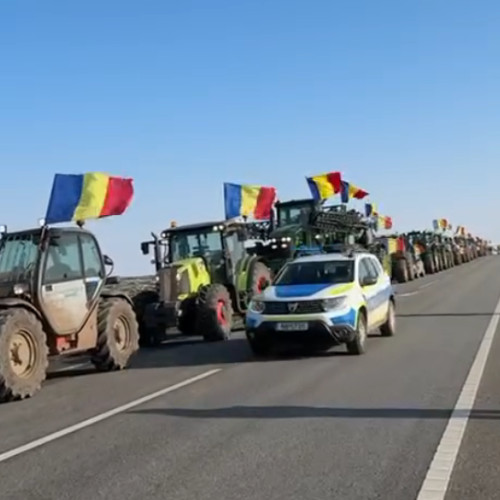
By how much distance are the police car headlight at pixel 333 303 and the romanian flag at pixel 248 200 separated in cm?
972

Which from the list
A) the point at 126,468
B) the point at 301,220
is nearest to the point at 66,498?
the point at 126,468

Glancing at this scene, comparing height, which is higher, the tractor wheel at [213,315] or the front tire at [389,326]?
the tractor wheel at [213,315]

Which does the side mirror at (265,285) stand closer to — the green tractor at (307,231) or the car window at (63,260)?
the green tractor at (307,231)

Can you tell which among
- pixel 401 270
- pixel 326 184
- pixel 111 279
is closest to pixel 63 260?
pixel 111 279

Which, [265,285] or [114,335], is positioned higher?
[265,285]

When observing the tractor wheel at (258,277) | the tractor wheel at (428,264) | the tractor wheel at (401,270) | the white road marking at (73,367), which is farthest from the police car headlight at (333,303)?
the tractor wheel at (428,264)

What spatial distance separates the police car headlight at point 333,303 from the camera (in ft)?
43.5

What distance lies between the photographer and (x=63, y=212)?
12.8 m

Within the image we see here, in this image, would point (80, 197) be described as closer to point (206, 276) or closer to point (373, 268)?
point (206, 276)

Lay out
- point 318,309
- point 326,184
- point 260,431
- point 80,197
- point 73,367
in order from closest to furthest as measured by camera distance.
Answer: point 260,431, point 80,197, point 318,309, point 73,367, point 326,184

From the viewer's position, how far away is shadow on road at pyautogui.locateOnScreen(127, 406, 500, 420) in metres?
8.12

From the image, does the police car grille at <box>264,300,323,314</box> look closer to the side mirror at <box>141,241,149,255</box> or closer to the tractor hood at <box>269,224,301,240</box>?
the side mirror at <box>141,241,149,255</box>

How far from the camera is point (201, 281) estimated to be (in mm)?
17688

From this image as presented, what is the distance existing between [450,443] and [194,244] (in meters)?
12.1
